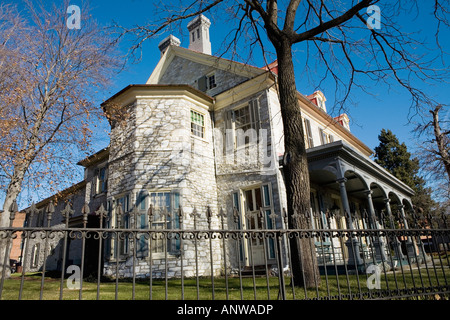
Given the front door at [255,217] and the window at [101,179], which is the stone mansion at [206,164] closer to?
the front door at [255,217]

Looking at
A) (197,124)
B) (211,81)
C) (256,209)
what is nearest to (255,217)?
(256,209)

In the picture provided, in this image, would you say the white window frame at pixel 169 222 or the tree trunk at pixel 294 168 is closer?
the tree trunk at pixel 294 168

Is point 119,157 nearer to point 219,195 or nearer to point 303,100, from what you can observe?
point 219,195

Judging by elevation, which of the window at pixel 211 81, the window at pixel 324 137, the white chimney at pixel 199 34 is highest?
the white chimney at pixel 199 34

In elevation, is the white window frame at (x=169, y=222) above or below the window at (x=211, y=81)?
below

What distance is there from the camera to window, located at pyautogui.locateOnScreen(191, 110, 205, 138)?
13.4 meters

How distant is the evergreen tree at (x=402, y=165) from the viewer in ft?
96.9

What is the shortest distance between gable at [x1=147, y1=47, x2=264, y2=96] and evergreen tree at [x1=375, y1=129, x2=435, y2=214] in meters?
21.8

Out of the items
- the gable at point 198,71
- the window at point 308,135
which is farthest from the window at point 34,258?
the window at point 308,135

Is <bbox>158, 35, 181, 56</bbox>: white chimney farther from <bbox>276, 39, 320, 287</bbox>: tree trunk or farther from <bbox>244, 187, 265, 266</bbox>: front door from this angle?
<bbox>276, 39, 320, 287</bbox>: tree trunk

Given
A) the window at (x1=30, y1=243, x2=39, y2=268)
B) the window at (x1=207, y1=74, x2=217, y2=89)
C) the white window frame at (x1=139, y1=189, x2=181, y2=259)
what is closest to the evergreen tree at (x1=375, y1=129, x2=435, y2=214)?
the window at (x1=207, y1=74, x2=217, y2=89)

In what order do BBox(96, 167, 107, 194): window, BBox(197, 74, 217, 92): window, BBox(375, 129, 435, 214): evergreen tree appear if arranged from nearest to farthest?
BBox(197, 74, 217, 92): window → BBox(96, 167, 107, 194): window → BBox(375, 129, 435, 214): evergreen tree

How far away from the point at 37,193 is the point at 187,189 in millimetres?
5823

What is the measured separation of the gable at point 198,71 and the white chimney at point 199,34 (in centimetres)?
231
